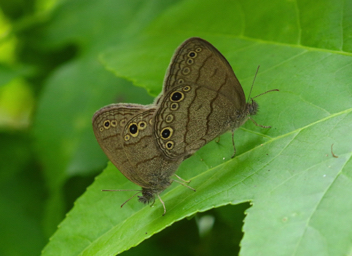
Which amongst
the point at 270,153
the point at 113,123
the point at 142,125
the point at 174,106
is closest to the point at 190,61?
the point at 174,106

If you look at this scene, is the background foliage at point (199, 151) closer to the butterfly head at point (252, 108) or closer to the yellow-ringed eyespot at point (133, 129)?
the butterfly head at point (252, 108)

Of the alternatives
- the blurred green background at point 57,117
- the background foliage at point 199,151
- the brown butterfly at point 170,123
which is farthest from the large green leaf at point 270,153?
the blurred green background at point 57,117

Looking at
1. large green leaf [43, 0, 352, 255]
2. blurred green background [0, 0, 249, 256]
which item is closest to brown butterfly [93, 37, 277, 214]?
large green leaf [43, 0, 352, 255]

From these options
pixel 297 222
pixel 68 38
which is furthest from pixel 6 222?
pixel 297 222

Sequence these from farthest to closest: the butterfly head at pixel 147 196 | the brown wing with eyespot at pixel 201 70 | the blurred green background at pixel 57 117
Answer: the blurred green background at pixel 57 117
the butterfly head at pixel 147 196
the brown wing with eyespot at pixel 201 70

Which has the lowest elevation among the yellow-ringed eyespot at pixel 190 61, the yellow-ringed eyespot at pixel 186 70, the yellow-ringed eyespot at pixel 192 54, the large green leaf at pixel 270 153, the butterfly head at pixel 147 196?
the butterfly head at pixel 147 196

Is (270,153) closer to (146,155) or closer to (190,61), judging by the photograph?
(190,61)

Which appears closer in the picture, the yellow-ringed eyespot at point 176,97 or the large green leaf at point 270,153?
→ the large green leaf at point 270,153
